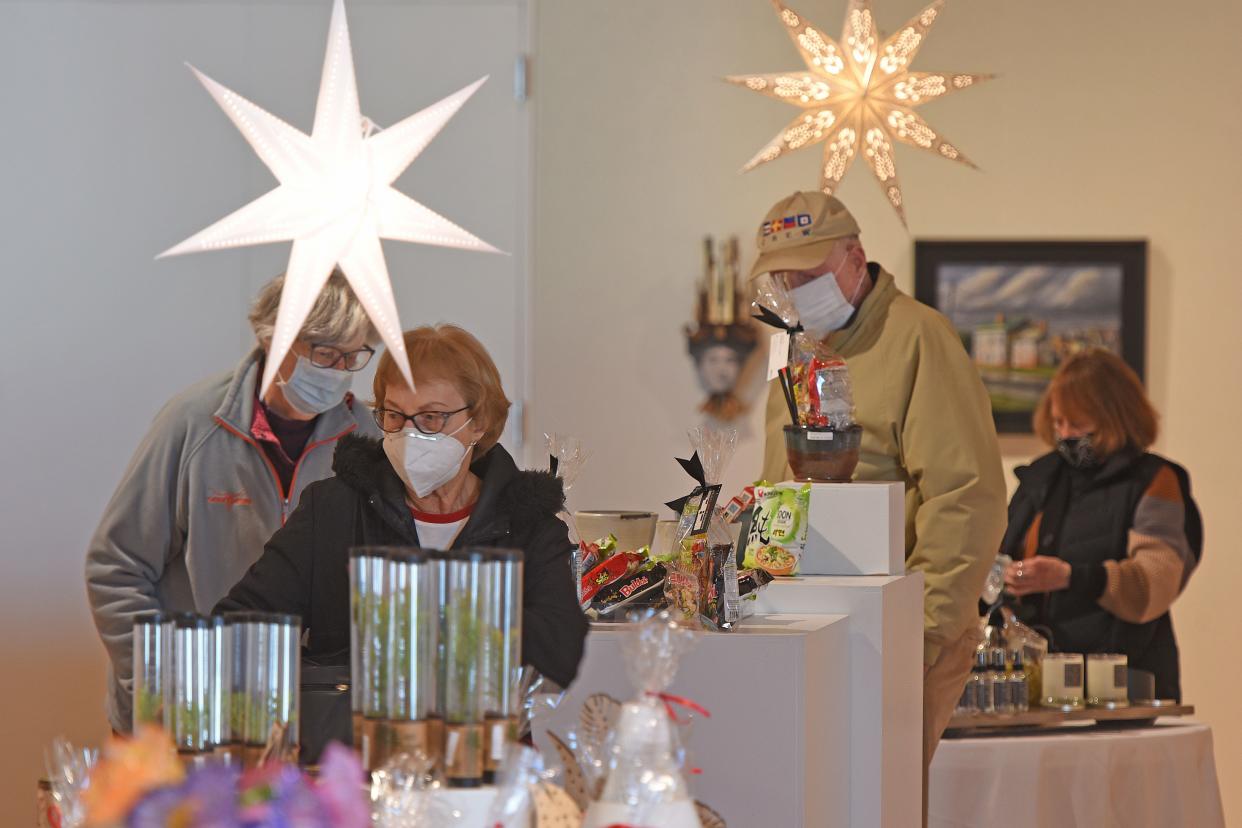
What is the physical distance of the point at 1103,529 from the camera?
14.8 ft

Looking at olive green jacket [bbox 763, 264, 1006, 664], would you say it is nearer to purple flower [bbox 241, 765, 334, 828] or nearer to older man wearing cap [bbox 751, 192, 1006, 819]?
older man wearing cap [bbox 751, 192, 1006, 819]

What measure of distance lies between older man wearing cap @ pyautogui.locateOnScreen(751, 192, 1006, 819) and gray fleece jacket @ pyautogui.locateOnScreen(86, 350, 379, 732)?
1.15 m

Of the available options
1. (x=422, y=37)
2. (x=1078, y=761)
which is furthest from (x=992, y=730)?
(x=422, y=37)

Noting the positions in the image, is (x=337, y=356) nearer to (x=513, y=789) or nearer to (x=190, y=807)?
(x=513, y=789)

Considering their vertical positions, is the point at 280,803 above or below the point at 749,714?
above

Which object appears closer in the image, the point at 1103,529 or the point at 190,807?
the point at 190,807

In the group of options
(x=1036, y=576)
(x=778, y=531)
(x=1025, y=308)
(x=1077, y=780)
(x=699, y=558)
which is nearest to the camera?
(x=699, y=558)

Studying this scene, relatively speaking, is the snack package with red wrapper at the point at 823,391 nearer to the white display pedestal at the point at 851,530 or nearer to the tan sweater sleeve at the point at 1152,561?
the white display pedestal at the point at 851,530

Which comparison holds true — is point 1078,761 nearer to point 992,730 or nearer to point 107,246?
point 992,730

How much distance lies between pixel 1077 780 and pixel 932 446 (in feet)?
3.39

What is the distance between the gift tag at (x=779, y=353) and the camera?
128 inches

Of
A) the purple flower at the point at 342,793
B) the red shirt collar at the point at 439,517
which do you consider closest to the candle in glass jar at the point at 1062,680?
the red shirt collar at the point at 439,517

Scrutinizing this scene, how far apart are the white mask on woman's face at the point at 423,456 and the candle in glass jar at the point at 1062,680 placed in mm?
2115

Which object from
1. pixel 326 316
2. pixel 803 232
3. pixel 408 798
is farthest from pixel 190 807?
pixel 803 232
